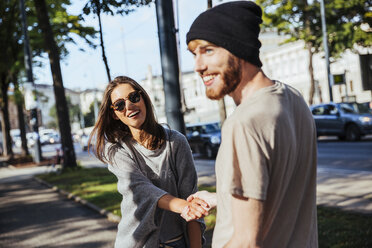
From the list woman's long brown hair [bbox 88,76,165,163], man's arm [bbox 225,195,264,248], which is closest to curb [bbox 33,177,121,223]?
woman's long brown hair [bbox 88,76,165,163]

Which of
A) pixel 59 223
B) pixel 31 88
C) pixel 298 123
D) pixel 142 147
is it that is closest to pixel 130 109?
pixel 142 147

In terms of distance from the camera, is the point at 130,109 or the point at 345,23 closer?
the point at 130,109

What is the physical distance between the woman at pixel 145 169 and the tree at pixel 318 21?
25.6m

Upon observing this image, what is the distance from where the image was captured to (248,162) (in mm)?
1388

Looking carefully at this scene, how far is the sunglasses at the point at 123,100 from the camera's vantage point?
2744 mm

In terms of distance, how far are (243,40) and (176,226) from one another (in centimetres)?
138

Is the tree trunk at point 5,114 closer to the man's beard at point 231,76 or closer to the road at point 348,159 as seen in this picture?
the road at point 348,159

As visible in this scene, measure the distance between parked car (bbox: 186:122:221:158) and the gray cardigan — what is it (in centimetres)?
1664

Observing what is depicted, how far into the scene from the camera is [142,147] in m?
2.63

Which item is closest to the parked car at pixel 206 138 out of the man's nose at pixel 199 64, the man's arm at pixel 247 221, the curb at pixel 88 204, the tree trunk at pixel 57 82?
the tree trunk at pixel 57 82

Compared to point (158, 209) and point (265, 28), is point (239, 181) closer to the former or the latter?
point (158, 209)

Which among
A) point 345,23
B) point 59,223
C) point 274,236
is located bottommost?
point 59,223

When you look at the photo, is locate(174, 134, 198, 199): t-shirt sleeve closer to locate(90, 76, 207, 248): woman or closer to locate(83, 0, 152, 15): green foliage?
locate(90, 76, 207, 248): woman

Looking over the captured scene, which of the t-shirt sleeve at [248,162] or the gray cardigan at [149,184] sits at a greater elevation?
the t-shirt sleeve at [248,162]
